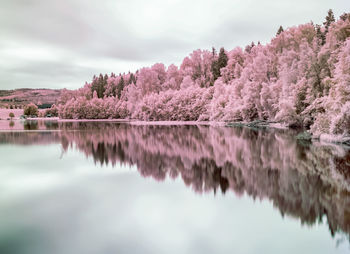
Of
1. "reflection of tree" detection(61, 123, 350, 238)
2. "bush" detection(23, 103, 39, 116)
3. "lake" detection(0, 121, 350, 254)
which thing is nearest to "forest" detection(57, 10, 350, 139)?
"reflection of tree" detection(61, 123, 350, 238)

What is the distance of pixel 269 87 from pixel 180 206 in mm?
49089

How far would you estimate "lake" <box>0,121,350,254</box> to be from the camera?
8.05 m

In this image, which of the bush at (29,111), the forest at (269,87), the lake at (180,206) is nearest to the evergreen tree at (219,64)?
the forest at (269,87)

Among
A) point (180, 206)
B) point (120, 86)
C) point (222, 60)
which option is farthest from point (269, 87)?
point (120, 86)

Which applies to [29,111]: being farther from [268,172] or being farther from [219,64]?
[268,172]

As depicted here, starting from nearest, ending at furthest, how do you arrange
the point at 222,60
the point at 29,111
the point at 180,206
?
the point at 180,206 < the point at 222,60 < the point at 29,111

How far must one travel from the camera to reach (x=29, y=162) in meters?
21.7

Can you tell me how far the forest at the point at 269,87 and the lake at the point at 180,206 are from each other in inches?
437

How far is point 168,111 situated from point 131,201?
268 feet

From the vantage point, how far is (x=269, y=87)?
56.3 meters

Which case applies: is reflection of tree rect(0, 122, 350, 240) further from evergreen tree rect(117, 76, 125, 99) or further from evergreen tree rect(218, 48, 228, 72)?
evergreen tree rect(117, 76, 125, 99)

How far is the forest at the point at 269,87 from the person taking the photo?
30047 millimetres

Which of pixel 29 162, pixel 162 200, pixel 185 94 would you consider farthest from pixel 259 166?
pixel 185 94

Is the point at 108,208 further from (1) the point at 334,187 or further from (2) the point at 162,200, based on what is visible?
(1) the point at 334,187
